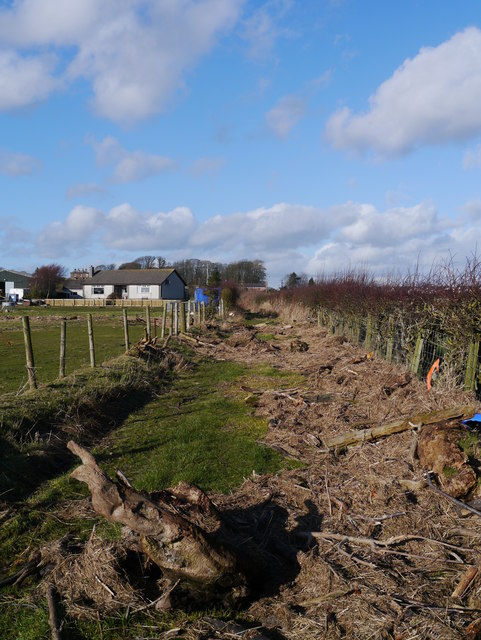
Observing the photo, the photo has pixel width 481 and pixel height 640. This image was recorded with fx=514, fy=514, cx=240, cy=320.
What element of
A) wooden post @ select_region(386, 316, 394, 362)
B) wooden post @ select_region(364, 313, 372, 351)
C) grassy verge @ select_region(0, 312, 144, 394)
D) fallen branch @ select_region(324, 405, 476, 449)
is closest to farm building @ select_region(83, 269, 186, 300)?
grassy verge @ select_region(0, 312, 144, 394)

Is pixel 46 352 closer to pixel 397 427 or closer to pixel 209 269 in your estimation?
pixel 397 427

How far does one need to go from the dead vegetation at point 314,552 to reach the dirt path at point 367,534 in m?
0.01

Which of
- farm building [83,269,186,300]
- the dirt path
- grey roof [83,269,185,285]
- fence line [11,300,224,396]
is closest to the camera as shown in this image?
the dirt path

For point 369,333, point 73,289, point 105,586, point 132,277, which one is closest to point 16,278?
point 73,289

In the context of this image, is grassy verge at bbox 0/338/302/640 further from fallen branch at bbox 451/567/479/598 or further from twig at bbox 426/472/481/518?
twig at bbox 426/472/481/518

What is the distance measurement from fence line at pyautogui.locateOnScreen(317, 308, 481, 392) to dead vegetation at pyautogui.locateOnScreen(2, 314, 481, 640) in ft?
8.41

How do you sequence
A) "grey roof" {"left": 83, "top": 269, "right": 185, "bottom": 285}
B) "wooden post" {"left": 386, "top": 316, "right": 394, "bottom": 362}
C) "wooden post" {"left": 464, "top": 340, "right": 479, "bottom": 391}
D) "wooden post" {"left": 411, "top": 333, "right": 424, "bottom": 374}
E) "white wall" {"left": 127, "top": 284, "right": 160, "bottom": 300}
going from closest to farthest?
"wooden post" {"left": 464, "top": 340, "right": 479, "bottom": 391} → "wooden post" {"left": 411, "top": 333, "right": 424, "bottom": 374} → "wooden post" {"left": 386, "top": 316, "right": 394, "bottom": 362} → "white wall" {"left": 127, "top": 284, "right": 160, "bottom": 300} → "grey roof" {"left": 83, "top": 269, "right": 185, "bottom": 285}

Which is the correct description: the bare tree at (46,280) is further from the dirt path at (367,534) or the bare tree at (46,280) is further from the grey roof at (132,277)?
the dirt path at (367,534)

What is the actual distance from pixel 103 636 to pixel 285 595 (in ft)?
4.85

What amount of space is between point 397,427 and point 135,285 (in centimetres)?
7962

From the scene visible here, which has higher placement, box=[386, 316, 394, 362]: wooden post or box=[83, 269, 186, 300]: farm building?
box=[83, 269, 186, 300]: farm building

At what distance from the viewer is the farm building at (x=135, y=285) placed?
83.0 metres

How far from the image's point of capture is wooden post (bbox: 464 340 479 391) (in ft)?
29.5

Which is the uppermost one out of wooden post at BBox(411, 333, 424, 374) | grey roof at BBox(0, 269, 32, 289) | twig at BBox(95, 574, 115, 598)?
grey roof at BBox(0, 269, 32, 289)
